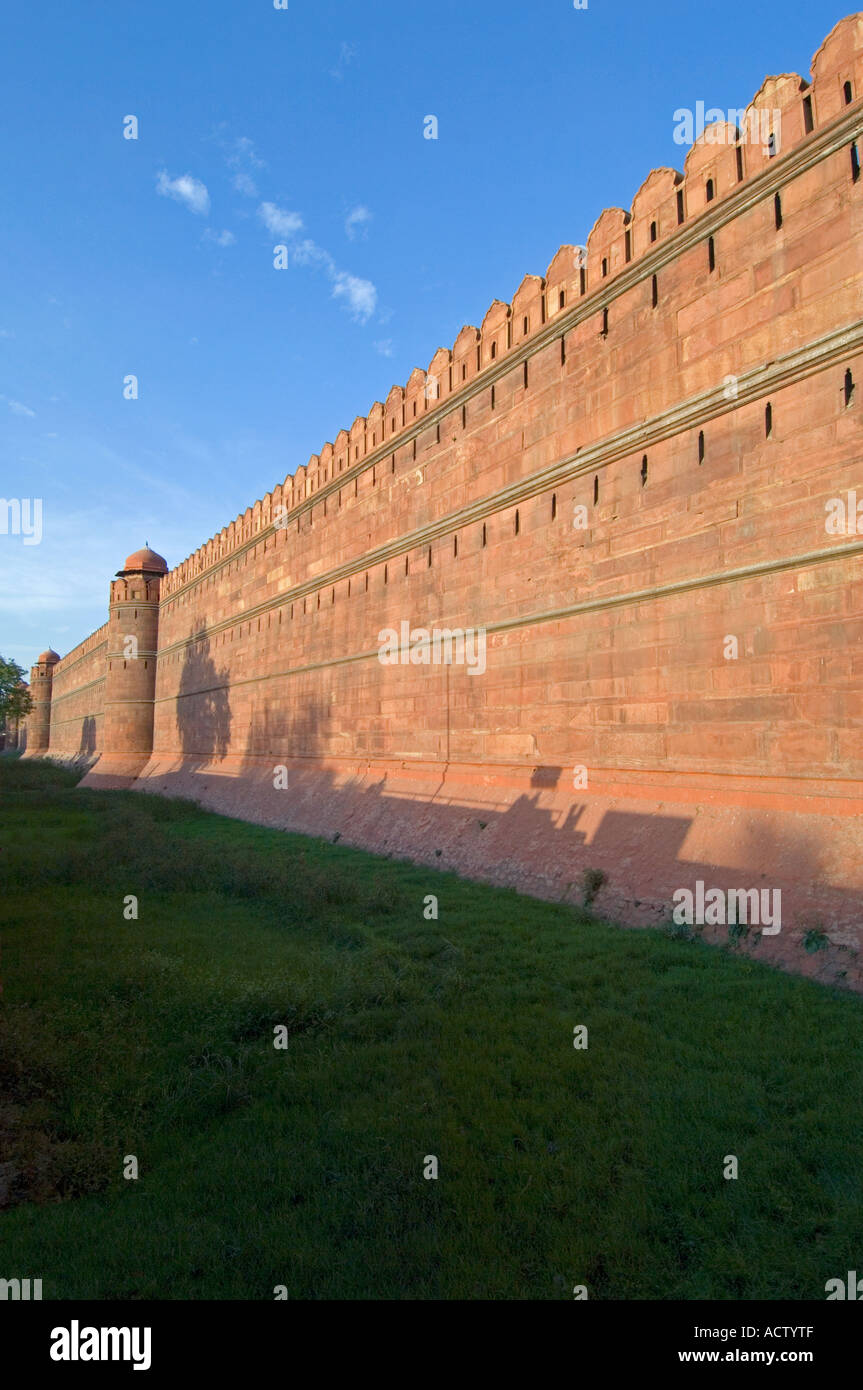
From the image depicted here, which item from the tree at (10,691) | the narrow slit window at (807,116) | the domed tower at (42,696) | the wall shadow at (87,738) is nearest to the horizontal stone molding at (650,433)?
the narrow slit window at (807,116)

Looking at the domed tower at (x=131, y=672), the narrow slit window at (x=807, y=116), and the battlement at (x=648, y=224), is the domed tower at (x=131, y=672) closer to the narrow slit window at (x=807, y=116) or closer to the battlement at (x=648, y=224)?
the battlement at (x=648, y=224)

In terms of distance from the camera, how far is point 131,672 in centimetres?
3697

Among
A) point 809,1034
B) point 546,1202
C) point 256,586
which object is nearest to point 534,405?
point 809,1034

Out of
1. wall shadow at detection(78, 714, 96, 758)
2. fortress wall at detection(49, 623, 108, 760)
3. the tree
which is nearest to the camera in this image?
the tree

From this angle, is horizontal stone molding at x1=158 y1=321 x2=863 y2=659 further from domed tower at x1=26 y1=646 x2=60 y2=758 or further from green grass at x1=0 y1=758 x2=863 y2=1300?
domed tower at x1=26 y1=646 x2=60 y2=758

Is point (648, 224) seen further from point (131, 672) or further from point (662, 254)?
point (131, 672)

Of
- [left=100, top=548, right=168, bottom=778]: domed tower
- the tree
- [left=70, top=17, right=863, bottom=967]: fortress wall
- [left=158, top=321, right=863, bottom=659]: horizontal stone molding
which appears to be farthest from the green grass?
the tree

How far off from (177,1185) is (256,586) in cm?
2290

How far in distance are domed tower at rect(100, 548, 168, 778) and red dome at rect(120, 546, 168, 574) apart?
12 cm

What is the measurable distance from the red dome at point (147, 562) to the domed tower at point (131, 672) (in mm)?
122

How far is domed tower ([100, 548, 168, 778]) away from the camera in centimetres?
3675

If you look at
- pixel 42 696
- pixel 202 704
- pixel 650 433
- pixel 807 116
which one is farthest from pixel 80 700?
pixel 807 116

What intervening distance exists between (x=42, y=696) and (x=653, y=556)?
235 ft
